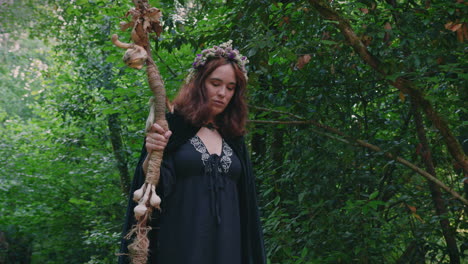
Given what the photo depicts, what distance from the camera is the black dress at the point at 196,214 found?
242cm

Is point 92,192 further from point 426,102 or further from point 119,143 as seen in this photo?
point 426,102

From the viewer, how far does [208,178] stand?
2.48 metres

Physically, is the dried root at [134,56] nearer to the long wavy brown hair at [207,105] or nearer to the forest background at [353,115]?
the long wavy brown hair at [207,105]

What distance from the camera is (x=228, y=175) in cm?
257

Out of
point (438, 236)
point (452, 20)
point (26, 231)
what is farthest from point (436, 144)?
point (26, 231)

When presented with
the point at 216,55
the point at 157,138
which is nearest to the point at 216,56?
the point at 216,55

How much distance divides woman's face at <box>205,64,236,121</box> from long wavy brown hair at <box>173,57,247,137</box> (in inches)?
0.9

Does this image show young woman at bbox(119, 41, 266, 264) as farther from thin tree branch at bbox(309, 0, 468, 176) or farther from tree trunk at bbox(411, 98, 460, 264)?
tree trunk at bbox(411, 98, 460, 264)

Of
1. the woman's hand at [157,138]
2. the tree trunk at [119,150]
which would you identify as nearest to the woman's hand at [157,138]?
the woman's hand at [157,138]

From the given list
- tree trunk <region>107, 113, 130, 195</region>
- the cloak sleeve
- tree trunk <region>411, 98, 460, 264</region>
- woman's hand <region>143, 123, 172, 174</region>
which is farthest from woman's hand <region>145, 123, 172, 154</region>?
tree trunk <region>107, 113, 130, 195</region>

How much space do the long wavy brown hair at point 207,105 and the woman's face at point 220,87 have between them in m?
0.02

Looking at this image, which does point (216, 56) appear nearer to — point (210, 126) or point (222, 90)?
point (222, 90)

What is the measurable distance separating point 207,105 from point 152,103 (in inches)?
15.2

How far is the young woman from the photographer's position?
96.0 inches
